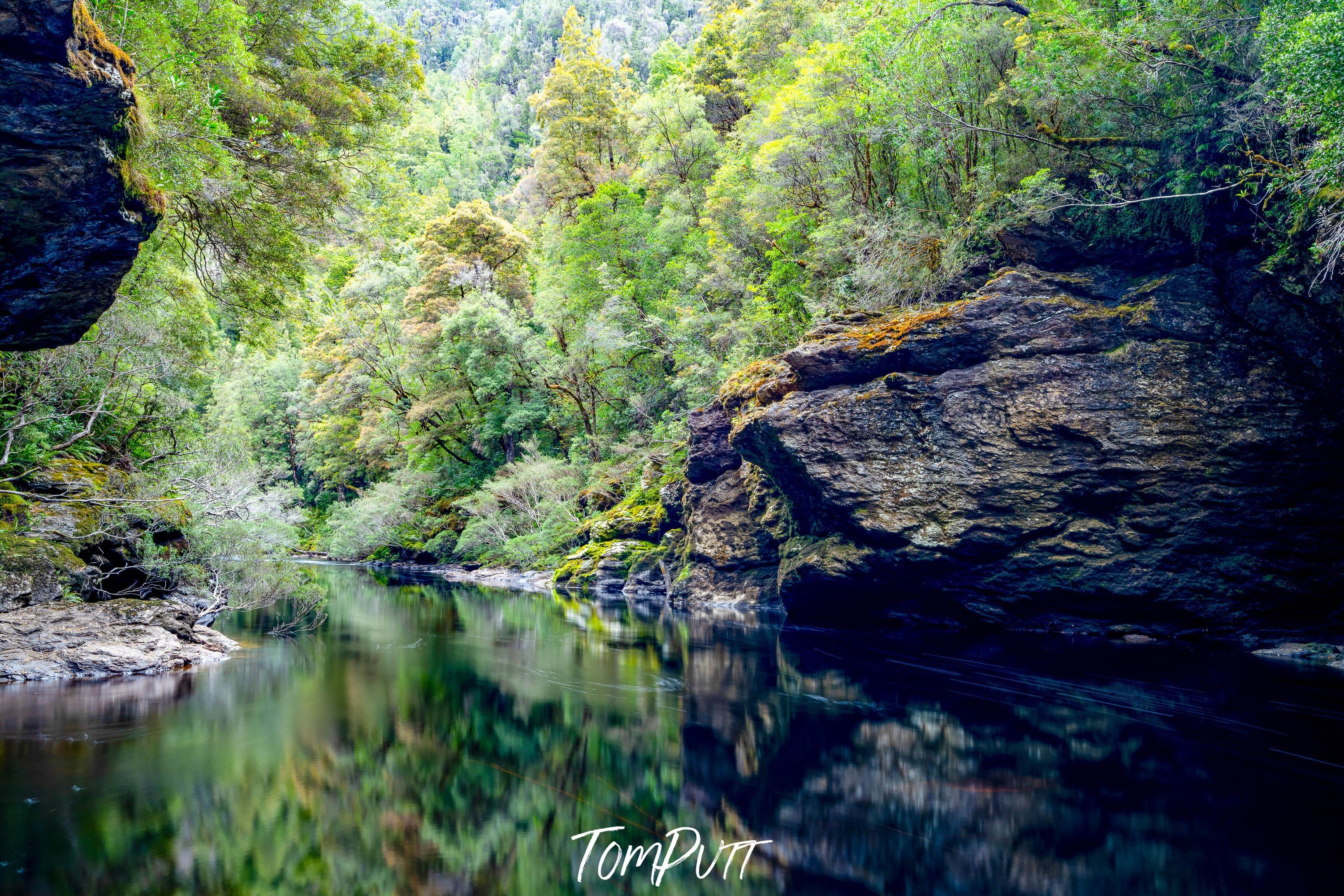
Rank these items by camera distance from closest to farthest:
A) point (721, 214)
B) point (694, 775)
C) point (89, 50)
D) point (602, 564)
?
point (89, 50)
point (694, 775)
point (602, 564)
point (721, 214)

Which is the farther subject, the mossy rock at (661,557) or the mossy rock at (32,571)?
the mossy rock at (661,557)

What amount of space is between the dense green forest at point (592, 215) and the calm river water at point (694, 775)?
13.9 ft

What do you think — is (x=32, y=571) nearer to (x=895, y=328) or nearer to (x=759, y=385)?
(x=759, y=385)

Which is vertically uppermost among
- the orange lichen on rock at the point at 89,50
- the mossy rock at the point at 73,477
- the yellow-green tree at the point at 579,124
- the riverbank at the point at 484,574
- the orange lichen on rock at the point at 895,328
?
the yellow-green tree at the point at 579,124

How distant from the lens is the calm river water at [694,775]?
475cm

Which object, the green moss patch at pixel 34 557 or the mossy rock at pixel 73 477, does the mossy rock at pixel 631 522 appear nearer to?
the mossy rock at pixel 73 477

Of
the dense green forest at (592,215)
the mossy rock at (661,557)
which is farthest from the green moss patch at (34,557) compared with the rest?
the mossy rock at (661,557)

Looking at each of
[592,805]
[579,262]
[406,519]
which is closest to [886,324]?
[592,805]

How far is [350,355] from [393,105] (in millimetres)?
27901

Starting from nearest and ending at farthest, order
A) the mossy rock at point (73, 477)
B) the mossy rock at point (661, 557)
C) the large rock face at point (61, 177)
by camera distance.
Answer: the large rock face at point (61, 177)
the mossy rock at point (73, 477)
the mossy rock at point (661, 557)

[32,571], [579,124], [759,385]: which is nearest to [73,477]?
[32,571]

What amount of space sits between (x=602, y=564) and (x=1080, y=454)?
589 inches

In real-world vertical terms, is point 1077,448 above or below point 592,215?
below

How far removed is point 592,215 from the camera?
32062 mm
